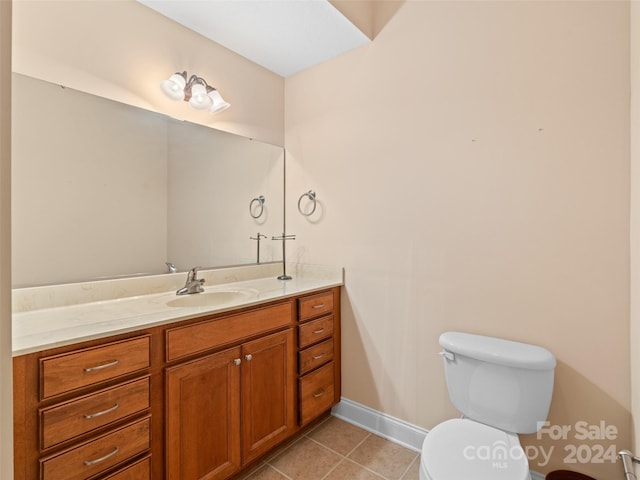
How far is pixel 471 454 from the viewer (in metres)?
1.12

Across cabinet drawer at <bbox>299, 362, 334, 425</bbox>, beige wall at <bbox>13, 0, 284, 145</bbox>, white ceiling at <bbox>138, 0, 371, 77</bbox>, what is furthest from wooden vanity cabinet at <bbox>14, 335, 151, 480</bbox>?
white ceiling at <bbox>138, 0, 371, 77</bbox>

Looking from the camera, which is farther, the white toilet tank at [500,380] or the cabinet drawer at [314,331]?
the cabinet drawer at [314,331]

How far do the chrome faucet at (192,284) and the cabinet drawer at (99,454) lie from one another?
0.69m

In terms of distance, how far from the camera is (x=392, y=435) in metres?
1.86

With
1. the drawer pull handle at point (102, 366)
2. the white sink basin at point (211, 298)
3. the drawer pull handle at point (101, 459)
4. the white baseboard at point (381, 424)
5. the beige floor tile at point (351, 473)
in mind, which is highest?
the white sink basin at point (211, 298)

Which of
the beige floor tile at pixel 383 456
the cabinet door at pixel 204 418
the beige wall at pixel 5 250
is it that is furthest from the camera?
the beige floor tile at pixel 383 456

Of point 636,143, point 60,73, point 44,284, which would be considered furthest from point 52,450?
point 636,143

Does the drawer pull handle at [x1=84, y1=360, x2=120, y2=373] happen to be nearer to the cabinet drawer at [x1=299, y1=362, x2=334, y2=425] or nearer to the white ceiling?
the cabinet drawer at [x1=299, y1=362, x2=334, y2=425]

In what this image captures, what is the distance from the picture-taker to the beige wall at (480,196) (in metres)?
1.28

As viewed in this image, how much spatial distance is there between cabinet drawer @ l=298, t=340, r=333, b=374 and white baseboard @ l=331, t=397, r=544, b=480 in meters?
0.37

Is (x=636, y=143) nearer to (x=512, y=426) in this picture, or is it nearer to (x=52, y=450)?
(x=512, y=426)

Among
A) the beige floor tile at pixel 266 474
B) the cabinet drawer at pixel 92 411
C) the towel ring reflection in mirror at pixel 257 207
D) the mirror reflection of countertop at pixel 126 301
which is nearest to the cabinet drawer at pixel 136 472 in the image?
the cabinet drawer at pixel 92 411

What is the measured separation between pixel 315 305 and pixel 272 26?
172 centimetres

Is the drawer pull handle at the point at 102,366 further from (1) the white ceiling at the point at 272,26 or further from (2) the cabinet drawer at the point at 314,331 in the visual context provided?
(1) the white ceiling at the point at 272,26
